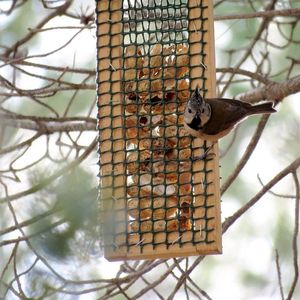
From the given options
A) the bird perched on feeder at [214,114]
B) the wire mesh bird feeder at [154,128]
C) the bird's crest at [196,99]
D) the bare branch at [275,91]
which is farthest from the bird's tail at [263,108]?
the bird's crest at [196,99]

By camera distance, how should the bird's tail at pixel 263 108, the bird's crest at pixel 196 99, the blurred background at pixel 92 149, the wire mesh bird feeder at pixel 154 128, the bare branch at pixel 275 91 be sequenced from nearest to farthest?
1. the blurred background at pixel 92 149
2. the bird's crest at pixel 196 99
3. the wire mesh bird feeder at pixel 154 128
4. the bird's tail at pixel 263 108
5. the bare branch at pixel 275 91

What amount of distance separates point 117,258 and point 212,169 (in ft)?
1.48

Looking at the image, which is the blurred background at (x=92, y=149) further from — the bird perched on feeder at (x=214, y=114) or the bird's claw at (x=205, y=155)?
the bird's claw at (x=205, y=155)

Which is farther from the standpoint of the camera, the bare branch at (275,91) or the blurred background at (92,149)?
the bare branch at (275,91)

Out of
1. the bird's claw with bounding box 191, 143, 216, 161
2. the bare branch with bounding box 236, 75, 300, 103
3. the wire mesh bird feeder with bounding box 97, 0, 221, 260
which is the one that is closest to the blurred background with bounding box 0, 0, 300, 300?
the bare branch with bounding box 236, 75, 300, 103

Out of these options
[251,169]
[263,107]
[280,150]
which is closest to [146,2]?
[263,107]

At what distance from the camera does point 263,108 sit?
3.38m

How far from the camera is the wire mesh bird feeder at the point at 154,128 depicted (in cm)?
304

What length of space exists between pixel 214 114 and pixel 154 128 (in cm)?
24

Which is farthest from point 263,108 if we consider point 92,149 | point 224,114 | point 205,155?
point 92,149

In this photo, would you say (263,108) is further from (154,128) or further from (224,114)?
(154,128)

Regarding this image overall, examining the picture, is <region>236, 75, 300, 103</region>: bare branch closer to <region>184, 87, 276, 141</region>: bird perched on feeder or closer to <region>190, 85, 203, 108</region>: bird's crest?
<region>184, 87, 276, 141</region>: bird perched on feeder

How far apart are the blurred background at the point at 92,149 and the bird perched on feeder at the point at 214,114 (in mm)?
249

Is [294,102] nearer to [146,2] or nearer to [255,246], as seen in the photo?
[255,246]
